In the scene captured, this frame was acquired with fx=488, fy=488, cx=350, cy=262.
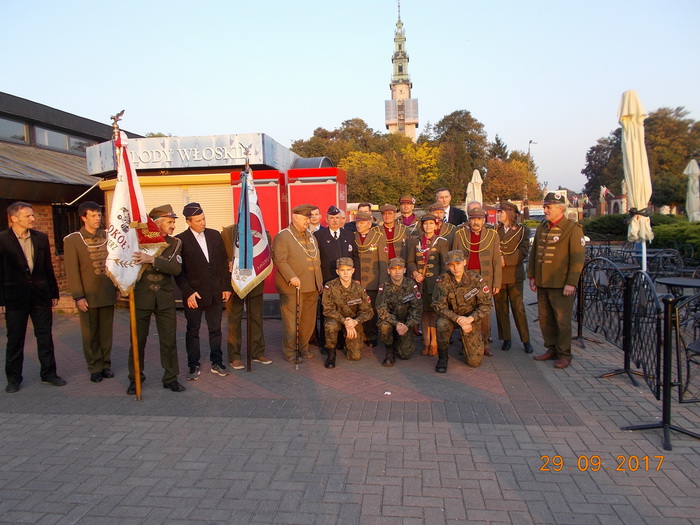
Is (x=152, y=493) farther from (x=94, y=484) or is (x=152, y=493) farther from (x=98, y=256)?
(x=98, y=256)

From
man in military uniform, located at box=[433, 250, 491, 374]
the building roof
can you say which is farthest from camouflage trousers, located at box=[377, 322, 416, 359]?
the building roof

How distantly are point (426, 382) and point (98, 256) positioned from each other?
3.85 meters

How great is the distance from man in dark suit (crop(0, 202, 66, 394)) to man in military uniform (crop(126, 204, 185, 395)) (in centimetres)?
106

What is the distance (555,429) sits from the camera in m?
3.93

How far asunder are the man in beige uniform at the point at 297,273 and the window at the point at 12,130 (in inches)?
439

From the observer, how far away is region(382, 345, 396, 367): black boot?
577cm

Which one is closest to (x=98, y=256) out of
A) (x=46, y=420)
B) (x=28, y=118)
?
(x=46, y=420)

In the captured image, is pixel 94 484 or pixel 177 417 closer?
pixel 94 484

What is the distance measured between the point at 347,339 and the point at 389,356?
57 centimetres

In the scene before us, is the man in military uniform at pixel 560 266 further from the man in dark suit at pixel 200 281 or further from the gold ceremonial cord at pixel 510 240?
the man in dark suit at pixel 200 281

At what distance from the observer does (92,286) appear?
17.7 ft

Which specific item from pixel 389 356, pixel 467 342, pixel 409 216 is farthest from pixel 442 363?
pixel 409 216

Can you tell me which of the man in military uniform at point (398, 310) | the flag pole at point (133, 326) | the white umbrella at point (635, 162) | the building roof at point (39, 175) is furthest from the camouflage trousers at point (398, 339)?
the building roof at point (39, 175)

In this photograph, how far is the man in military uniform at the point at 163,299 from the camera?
498 cm
